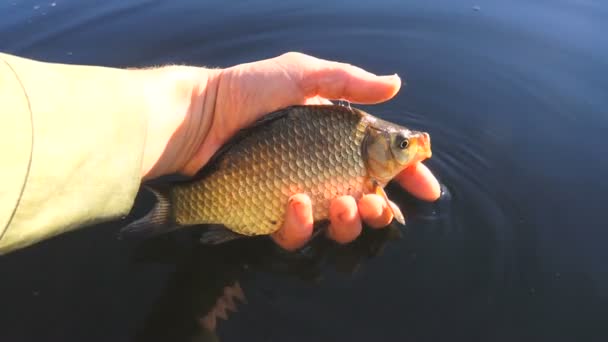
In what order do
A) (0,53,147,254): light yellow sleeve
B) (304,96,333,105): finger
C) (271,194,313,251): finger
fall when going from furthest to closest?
(304,96,333,105): finger, (271,194,313,251): finger, (0,53,147,254): light yellow sleeve

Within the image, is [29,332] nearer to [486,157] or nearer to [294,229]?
[294,229]

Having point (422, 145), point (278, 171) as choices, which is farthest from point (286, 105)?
point (422, 145)

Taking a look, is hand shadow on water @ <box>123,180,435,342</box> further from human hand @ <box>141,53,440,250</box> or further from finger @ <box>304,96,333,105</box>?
finger @ <box>304,96,333,105</box>

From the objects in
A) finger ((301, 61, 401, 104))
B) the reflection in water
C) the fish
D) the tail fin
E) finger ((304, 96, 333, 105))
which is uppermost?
finger ((301, 61, 401, 104))

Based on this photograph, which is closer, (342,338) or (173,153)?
(342,338)

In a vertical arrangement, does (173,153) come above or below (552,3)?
below

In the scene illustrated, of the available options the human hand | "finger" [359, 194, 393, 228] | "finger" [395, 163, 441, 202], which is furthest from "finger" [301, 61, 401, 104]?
"finger" [359, 194, 393, 228]

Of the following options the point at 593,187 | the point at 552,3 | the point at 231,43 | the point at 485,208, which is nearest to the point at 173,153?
the point at 485,208
